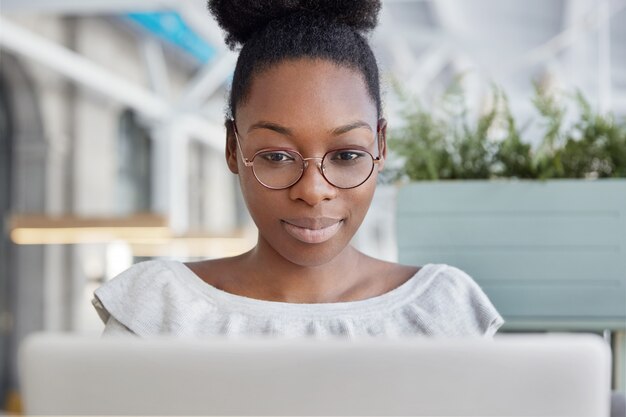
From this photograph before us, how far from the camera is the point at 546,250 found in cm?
167

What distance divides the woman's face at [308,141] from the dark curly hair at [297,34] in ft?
0.08

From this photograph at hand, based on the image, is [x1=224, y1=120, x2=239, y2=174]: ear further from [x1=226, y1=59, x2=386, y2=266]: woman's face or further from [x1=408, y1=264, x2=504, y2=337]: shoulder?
[x1=408, y1=264, x2=504, y2=337]: shoulder

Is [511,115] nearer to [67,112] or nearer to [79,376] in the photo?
[79,376]

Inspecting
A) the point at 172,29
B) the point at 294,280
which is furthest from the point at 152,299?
the point at 172,29

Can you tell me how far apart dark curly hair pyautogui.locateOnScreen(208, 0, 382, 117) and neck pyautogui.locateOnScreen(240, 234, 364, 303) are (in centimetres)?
23

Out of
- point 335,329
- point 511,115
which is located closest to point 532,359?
point 335,329

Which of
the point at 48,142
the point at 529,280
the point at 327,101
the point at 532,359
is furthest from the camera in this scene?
the point at 48,142

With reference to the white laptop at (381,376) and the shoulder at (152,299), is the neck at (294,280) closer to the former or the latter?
the shoulder at (152,299)

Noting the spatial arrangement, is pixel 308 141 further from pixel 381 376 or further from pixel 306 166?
pixel 381 376

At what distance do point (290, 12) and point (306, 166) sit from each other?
278 mm

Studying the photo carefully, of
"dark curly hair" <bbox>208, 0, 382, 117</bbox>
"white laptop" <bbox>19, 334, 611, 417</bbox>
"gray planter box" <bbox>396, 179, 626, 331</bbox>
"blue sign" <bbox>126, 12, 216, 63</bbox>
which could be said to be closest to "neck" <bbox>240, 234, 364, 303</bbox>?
"dark curly hair" <bbox>208, 0, 382, 117</bbox>

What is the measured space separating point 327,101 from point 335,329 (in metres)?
0.30

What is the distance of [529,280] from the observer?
5.47 feet

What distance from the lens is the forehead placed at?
1.22 m
